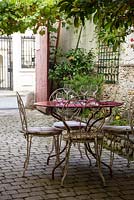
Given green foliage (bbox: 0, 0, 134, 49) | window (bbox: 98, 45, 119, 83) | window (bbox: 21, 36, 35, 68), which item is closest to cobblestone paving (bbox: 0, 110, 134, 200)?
green foliage (bbox: 0, 0, 134, 49)

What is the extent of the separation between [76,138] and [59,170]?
610 mm

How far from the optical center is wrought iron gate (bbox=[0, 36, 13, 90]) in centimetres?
1430

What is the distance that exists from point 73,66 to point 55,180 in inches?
203

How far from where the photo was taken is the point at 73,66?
8.54 m

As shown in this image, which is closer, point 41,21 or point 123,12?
point 123,12

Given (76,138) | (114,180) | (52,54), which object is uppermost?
(52,54)

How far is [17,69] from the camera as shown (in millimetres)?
14023

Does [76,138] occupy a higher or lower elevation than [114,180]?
higher

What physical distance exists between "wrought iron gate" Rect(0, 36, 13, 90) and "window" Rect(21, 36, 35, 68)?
0.52 m

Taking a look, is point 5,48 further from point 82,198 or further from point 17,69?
point 82,198

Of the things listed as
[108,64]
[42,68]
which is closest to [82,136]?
[108,64]

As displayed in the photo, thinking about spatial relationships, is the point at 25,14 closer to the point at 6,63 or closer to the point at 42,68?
the point at 42,68

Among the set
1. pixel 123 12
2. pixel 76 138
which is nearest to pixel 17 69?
pixel 76 138

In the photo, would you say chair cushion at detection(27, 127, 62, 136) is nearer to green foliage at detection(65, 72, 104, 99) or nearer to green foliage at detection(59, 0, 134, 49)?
green foliage at detection(59, 0, 134, 49)
